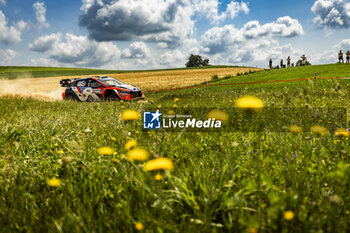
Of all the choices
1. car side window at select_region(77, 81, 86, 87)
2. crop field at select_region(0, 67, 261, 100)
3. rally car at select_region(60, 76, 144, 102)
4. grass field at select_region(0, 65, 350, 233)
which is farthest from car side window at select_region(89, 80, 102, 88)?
grass field at select_region(0, 65, 350, 233)

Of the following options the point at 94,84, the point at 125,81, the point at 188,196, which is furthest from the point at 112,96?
the point at 125,81

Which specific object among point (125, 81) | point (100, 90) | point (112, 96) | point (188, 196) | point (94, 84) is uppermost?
point (125, 81)

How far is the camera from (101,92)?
1490 cm

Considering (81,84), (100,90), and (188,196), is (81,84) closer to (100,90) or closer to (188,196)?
(100,90)

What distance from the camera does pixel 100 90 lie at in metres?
15.0

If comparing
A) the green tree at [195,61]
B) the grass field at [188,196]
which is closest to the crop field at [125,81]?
the grass field at [188,196]

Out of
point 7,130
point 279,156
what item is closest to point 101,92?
point 7,130

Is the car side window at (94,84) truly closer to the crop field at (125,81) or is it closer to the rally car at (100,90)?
the rally car at (100,90)

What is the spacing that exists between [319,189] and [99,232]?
1815 mm

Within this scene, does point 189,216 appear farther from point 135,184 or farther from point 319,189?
point 319,189

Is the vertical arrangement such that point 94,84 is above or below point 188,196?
above

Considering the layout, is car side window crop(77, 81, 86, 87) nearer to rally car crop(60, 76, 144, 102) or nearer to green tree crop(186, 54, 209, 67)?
rally car crop(60, 76, 144, 102)

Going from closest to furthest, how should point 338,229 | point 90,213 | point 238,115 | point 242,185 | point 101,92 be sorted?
point 338,229
point 90,213
point 242,185
point 238,115
point 101,92

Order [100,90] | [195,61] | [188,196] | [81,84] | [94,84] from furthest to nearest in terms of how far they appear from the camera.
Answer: [195,61], [81,84], [94,84], [100,90], [188,196]
